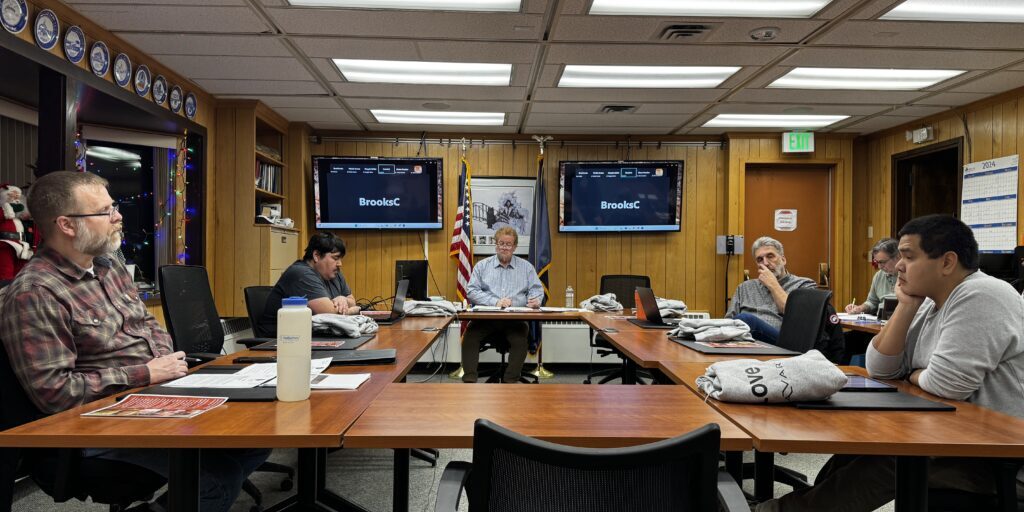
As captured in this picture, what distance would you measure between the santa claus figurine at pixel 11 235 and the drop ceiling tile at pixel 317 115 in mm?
2410

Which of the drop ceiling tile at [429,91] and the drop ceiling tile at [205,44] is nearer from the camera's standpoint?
the drop ceiling tile at [205,44]

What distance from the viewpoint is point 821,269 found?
636 cm

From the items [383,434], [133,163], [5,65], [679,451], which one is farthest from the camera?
[133,163]

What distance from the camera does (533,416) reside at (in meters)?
1.39

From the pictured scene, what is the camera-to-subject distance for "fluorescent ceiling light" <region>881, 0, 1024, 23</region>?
120 inches

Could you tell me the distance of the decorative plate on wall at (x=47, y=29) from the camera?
300 cm

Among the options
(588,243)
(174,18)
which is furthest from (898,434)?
(588,243)

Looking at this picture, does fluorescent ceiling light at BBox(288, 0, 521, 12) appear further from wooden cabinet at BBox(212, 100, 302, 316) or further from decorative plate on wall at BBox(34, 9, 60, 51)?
wooden cabinet at BBox(212, 100, 302, 316)

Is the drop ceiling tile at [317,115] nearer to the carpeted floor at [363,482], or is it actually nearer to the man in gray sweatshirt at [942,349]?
the carpeted floor at [363,482]

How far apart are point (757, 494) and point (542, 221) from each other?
14.0 ft

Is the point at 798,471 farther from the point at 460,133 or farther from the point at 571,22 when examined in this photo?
the point at 460,133

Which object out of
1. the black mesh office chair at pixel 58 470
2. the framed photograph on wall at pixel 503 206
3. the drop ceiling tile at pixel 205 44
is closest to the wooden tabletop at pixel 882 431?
the black mesh office chair at pixel 58 470

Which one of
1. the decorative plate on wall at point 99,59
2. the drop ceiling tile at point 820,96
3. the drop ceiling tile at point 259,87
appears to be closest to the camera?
the decorative plate on wall at point 99,59

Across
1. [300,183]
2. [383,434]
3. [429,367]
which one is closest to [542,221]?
[429,367]
